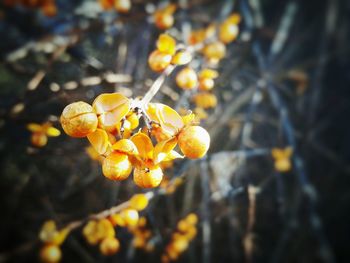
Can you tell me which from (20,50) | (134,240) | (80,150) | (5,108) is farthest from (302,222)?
(20,50)

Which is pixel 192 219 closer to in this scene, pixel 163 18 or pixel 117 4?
pixel 163 18

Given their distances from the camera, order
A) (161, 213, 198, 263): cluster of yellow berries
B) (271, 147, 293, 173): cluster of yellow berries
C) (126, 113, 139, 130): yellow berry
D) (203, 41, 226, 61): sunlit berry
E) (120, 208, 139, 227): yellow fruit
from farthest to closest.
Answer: (271, 147, 293, 173): cluster of yellow berries < (161, 213, 198, 263): cluster of yellow berries < (203, 41, 226, 61): sunlit berry < (120, 208, 139, 227): yellow fruit < (126, 113, 139, 130): yellow berry

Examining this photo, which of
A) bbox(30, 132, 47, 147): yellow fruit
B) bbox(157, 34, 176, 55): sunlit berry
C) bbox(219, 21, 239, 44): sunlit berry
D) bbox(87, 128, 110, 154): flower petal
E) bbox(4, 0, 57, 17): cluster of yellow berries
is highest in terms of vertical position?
bbox(4, 0, 57, 17): cluster of yellow berries

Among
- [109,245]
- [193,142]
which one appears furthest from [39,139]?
[193,142]

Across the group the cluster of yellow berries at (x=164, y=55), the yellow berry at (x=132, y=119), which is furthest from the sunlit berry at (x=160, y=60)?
the yellow berry at (x=132, y=119)

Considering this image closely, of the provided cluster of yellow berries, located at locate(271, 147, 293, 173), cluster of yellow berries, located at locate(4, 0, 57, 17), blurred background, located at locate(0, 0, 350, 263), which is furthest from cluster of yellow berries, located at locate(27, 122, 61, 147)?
cluster of yellow berries, located at locate(271, 147, 293, 173)

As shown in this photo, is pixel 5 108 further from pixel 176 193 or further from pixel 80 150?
pixel 176 193

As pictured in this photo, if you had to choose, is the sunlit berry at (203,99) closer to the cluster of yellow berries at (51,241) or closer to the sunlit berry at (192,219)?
the sunlit berry at (192,219)

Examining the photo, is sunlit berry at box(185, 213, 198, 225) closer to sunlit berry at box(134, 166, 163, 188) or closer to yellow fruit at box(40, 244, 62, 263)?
yellow fruit at box(40, 244, 62, 263)
